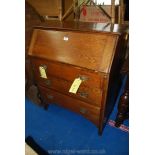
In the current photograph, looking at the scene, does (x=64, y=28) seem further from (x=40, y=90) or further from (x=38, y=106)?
(x=38, y=106)

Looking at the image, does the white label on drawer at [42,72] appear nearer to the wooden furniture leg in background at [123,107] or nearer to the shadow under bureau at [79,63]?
the shadow under bureau at [79,63]

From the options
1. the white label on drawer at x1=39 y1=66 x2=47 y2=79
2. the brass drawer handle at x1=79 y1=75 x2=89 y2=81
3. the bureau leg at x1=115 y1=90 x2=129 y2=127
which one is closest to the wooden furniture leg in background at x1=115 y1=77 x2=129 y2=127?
the bureau leg at x1=115 y1=90 x2=129 y2=127

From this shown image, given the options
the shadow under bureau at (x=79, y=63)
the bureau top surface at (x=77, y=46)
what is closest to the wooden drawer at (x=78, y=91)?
the shadow under bureau at (x=79, y=63)

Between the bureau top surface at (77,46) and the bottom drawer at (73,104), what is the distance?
0.31 metres

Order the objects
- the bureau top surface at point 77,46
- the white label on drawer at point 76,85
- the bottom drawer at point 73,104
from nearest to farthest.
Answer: the bureau top surface at point 77,46 → the white label on drawer at point 76,85 → the bottom drawer at point 73,104

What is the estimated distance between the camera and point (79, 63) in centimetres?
113

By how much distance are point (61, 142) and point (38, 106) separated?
0.49 meters

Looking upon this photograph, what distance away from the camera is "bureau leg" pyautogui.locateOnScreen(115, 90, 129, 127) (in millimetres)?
1293

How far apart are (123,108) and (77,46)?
0.58 metres

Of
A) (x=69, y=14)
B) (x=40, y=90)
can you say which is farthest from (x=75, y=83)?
(x=69, y=14)

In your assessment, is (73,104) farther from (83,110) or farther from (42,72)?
(42,72)

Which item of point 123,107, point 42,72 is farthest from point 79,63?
point 123,107

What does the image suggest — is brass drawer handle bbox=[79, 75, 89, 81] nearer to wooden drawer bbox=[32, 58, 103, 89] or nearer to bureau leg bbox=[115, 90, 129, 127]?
wooden drawer bbox=[32, 58, 103, 89]

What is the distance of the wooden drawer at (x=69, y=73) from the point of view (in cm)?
110
